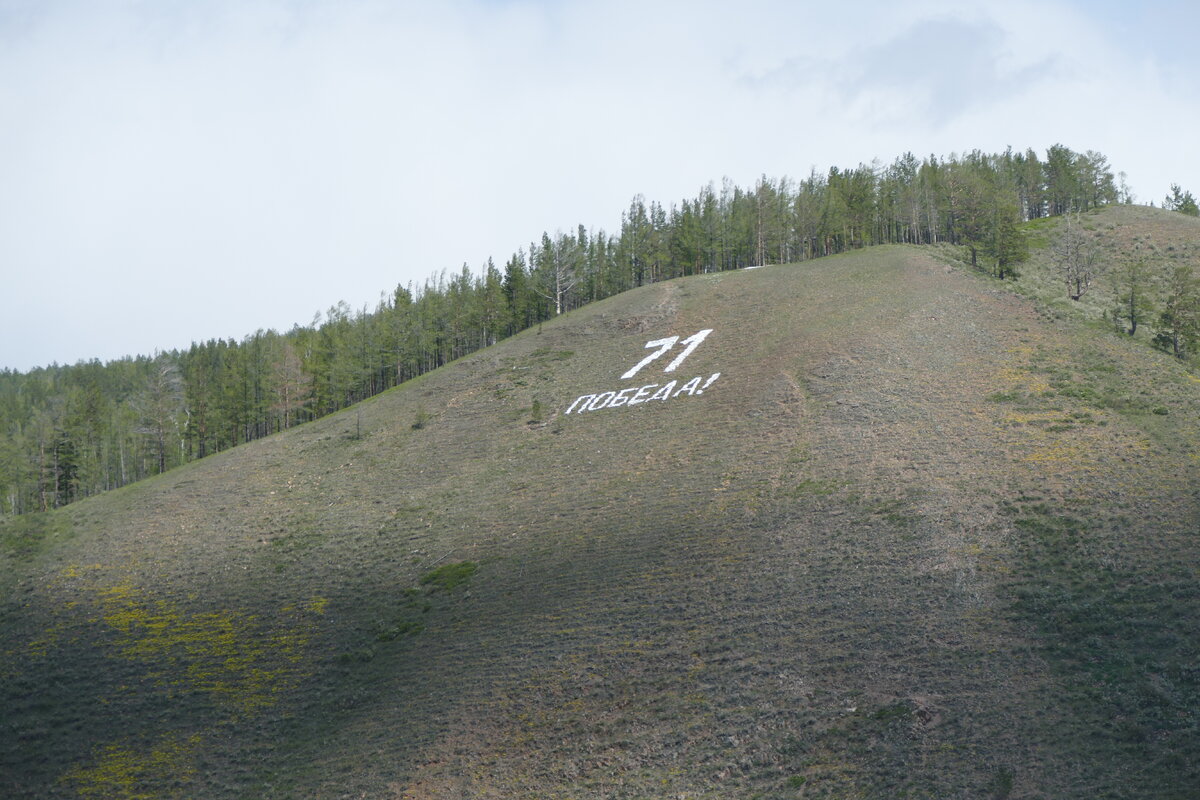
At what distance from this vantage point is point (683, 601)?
34531 mm

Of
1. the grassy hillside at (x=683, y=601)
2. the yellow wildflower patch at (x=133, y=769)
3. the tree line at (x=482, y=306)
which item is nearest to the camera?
the grassy hillside at (x=683, y=601)

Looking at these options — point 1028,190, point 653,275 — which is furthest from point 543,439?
point 1028,190

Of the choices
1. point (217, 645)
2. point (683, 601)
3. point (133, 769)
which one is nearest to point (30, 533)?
point (217, 645)

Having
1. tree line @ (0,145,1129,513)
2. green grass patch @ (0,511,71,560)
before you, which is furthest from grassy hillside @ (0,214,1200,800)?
tree line @ (0,145,1129,513)

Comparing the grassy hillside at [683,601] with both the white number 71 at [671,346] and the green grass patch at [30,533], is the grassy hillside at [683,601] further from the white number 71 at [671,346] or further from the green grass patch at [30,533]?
the white number 71 at [671,346]

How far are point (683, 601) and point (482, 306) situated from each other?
69.1m

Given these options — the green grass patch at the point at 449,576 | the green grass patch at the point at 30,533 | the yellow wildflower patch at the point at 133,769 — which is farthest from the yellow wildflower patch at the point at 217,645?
the green grass patch at the point at 30,533

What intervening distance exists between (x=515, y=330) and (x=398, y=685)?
2730 inches

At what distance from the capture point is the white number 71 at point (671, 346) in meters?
65.8

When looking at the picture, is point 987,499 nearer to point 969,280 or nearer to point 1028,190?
point 969,280

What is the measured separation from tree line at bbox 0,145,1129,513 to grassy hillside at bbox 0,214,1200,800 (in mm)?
22407

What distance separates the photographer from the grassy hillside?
86.6ft

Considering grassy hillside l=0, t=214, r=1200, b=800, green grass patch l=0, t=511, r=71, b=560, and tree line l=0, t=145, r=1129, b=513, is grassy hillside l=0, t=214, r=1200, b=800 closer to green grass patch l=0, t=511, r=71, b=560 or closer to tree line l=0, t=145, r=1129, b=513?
green grass patch l=0, t=511, r=71, b=560

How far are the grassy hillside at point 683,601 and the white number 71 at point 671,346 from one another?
617 cm
